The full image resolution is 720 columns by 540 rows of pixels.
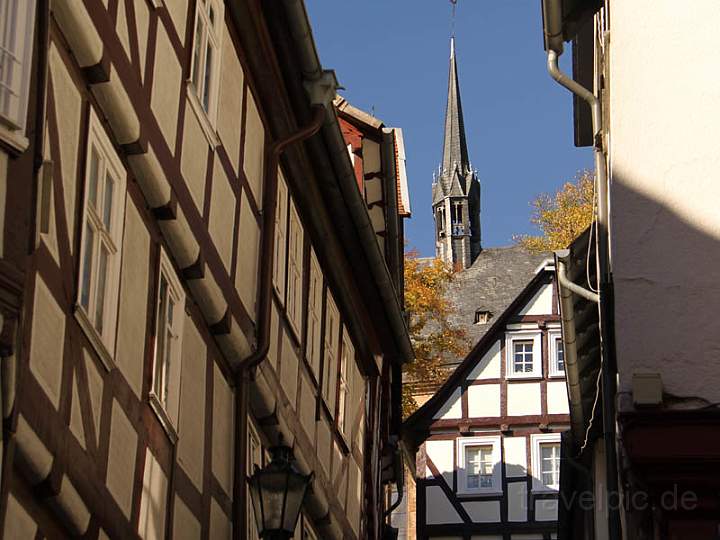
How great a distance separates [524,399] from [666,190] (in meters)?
20.4

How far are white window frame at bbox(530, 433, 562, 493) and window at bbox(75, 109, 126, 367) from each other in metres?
21.0

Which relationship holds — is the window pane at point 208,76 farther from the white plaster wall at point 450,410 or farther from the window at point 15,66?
the white plaster wall at point 450,410

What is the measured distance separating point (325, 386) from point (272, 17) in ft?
14.0

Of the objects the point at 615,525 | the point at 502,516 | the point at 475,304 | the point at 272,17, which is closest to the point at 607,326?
the point at 615,525

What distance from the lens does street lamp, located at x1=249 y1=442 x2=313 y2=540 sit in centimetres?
931

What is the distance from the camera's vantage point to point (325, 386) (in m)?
15.7

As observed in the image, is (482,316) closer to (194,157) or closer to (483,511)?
(483,511)

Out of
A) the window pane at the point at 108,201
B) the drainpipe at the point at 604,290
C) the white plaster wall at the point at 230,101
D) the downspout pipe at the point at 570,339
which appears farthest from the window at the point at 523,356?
the window pane at the point at 108,201

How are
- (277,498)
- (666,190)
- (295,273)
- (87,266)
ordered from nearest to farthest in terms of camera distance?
(87,266)
(277,498)
(666,190)
(295,273)

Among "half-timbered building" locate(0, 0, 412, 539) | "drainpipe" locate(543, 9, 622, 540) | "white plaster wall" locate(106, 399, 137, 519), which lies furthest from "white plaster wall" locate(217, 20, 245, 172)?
"white plaster wall" locate(106, 399, 137, 519)

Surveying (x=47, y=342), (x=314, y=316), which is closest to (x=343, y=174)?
(x=314, y=316)

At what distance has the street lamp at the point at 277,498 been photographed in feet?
30.6

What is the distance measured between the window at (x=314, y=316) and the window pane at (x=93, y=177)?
6.50 m

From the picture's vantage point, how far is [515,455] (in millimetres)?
29406
